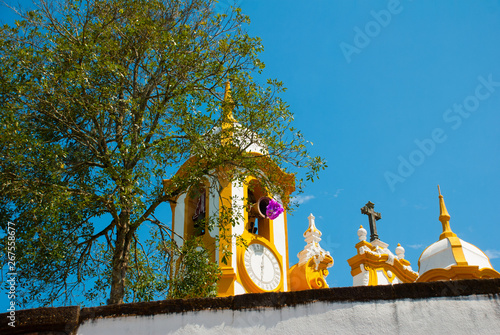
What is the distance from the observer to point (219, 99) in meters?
11.2

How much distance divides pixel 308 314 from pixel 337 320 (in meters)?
0.32

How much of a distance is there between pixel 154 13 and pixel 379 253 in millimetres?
10860

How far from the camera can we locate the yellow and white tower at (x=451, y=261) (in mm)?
15992

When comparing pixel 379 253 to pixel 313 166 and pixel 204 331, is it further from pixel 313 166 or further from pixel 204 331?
pixel 204 331

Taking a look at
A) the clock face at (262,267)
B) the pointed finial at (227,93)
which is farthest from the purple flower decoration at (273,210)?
the pointed finial at (227,93)

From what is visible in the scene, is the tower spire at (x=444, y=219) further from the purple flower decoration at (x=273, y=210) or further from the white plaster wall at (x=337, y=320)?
the white plaster wall at (x=337, y=320)

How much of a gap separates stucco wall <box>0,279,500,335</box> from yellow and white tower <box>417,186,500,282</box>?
1038cm

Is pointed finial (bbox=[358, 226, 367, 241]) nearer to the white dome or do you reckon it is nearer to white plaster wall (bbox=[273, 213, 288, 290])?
the white dome

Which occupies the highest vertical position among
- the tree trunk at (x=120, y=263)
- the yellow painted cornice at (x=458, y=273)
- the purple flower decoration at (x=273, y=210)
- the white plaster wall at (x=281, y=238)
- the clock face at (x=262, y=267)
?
the purple flower decoration at (x=273, y=210)

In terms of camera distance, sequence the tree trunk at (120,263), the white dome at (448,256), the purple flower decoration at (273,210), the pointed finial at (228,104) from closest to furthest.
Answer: the tree trunk at (120,263) < the pointed finial at (228,104) < the white dome at (448,256) < the purple flower decoration at (273,210)

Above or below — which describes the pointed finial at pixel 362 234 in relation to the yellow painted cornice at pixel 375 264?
above

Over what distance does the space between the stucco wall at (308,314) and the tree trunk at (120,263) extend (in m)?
2.13

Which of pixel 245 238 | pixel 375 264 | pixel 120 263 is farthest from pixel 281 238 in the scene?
pixel 120 263

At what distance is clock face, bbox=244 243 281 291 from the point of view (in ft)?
54.5
